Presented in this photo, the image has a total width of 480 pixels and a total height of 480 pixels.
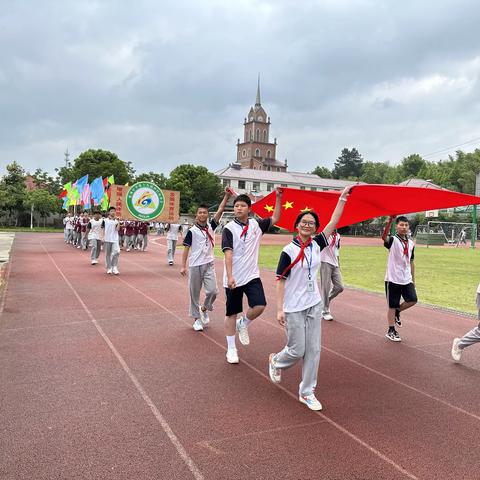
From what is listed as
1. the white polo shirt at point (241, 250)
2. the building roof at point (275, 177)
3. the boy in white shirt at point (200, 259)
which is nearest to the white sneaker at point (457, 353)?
the white polo shirt at point (241, 250)

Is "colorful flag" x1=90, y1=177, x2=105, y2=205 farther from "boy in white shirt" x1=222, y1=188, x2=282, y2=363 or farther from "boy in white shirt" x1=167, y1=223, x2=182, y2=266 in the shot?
"boy in white shirt" x1=222, y1=188, x2=282, y2=363

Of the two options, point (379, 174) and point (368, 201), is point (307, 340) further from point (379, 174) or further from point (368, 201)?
point (379, 174)

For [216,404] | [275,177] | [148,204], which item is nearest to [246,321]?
[216,404]

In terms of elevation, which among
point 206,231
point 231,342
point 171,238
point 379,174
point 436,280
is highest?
point 379,174

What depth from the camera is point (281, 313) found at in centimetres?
428

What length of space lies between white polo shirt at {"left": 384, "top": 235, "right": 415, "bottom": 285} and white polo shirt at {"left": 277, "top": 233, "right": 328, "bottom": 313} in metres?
2.51

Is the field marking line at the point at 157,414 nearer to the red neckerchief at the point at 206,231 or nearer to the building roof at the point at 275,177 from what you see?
the red neckerchief at the point at 206,231

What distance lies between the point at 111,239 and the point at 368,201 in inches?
363

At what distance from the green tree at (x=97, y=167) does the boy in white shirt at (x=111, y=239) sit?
1845 inches

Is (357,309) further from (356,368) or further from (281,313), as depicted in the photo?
(281,313)

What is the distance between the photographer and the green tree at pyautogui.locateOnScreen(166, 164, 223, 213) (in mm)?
60781

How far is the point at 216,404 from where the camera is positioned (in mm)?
4309

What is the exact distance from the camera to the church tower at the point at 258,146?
345 feet

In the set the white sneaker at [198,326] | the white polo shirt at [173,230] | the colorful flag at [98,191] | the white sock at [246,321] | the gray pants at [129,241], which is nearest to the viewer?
the white sock at [246,321]
